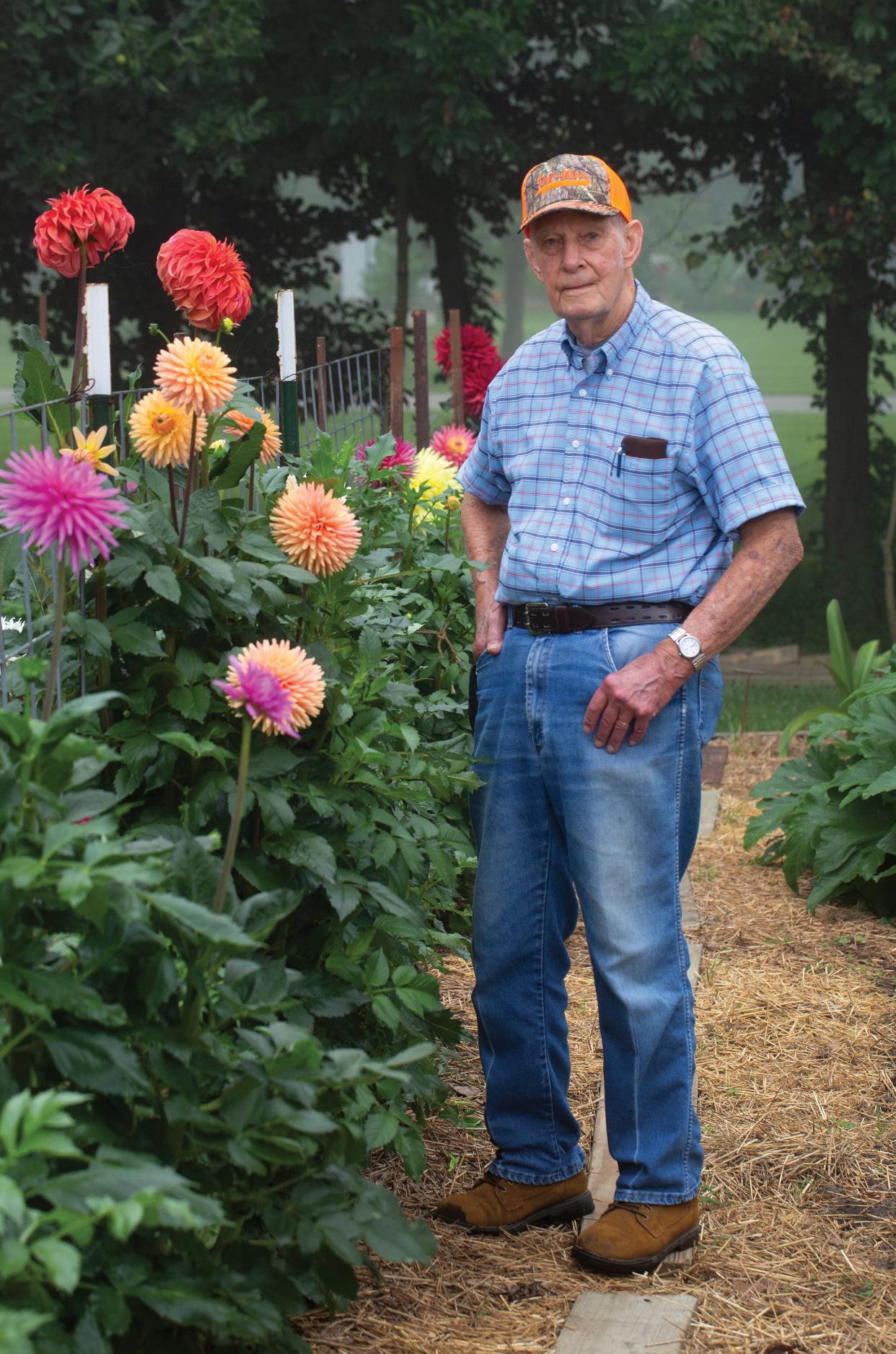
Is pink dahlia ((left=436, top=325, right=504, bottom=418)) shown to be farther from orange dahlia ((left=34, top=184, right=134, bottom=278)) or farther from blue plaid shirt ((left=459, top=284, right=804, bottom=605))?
orange dahlia ((left=34, top=184, right=134, bottom=278))

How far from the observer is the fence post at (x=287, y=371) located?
3627 mm

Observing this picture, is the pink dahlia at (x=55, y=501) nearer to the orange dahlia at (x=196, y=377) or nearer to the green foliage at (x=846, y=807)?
the orange dahlia at (x=196, y=377)

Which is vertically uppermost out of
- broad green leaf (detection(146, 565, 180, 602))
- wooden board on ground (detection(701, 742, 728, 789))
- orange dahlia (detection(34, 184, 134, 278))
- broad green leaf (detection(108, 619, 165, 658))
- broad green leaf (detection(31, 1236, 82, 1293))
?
orange dahlia (detection(34, 184, 134, 278))

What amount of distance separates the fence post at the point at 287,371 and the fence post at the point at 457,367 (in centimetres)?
306

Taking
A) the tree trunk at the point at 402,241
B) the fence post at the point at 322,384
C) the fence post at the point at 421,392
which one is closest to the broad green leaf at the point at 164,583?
the fence post at the point at 322,384

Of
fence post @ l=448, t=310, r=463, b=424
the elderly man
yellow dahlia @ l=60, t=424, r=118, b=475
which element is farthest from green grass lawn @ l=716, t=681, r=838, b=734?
yellow dahlia @ l=60, t=424, r=118, b=475

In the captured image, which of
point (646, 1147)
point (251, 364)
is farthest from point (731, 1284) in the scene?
point (251, 364)

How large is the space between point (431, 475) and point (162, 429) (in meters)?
2.28

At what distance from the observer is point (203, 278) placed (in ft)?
7.75

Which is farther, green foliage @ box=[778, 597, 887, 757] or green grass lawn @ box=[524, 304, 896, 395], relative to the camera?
green grass lawn @ box=[524, 304, 896, 395]

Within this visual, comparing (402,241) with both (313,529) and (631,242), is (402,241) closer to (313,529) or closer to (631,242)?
(631,242)

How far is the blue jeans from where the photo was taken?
2.73 m

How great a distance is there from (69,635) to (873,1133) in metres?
2.18

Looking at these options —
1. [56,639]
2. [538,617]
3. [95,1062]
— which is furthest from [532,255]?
[95,1062]
